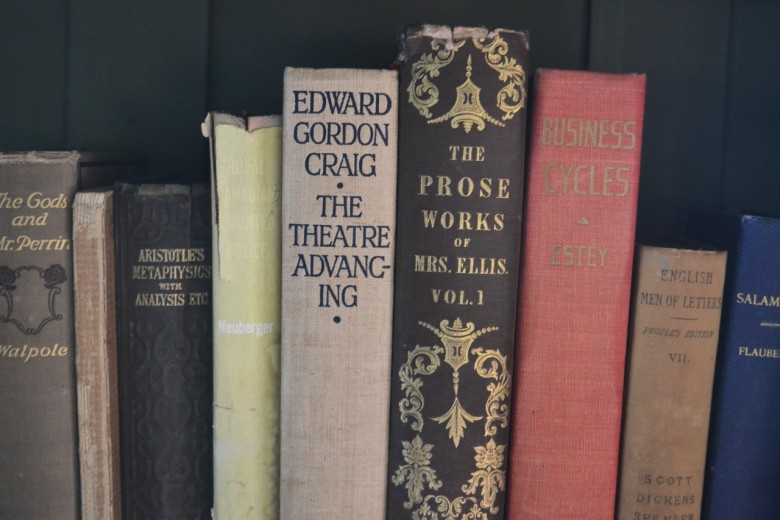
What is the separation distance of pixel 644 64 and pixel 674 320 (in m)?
0.33

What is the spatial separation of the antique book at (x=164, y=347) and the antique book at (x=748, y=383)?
456mm

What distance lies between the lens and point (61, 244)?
0.64 metres

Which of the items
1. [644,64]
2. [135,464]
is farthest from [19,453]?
[644,64]

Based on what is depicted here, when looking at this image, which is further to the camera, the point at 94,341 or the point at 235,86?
the point at 235,86

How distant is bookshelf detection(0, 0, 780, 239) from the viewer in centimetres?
82

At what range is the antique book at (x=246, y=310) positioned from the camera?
0.63 m

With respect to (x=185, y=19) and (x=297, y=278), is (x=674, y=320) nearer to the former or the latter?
(x=297, y=278)

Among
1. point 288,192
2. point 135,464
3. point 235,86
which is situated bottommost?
point 135,464

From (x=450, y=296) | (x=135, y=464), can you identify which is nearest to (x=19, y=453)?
(x=135, y=464)

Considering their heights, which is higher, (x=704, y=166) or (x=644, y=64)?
(x=644, y=64)

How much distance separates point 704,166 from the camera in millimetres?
830

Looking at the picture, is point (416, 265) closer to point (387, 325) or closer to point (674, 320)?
point (387, 325)

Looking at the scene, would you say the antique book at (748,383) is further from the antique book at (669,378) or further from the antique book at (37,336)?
the antique book at (37,336)

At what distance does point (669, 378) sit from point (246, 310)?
37 cm
